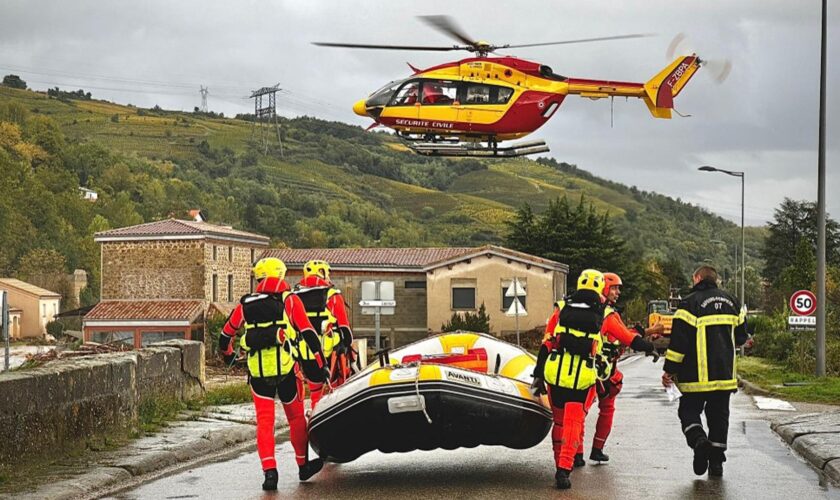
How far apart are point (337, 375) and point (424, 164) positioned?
17014cm

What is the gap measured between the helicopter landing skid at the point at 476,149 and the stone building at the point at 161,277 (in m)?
34.4

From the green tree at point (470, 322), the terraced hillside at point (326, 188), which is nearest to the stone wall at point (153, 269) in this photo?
the green tree at point (470, 322)

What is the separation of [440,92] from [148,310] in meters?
35.8

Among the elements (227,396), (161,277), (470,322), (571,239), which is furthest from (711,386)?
(571,239)

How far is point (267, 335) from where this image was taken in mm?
11352

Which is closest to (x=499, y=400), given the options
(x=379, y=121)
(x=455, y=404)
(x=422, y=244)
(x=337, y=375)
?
(x=455, y=404)

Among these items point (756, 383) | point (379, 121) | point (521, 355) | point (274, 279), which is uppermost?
point (379, 121)

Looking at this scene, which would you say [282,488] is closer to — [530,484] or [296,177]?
[530,484]

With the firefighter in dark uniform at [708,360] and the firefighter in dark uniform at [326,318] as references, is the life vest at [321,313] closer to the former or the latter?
the firefighter in dark uniform at [326,318]

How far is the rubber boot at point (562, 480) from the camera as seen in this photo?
1100cm

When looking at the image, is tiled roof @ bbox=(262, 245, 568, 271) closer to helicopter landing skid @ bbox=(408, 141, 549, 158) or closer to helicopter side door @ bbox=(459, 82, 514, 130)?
helicopter side door @ bbox=(459, 82, 514, 130)

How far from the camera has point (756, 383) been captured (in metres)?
26.0

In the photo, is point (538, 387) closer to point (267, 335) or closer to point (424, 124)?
point (267, 335)

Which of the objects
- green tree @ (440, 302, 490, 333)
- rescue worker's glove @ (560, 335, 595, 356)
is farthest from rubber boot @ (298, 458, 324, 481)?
green tree @ (440, 302, 490, 333)
